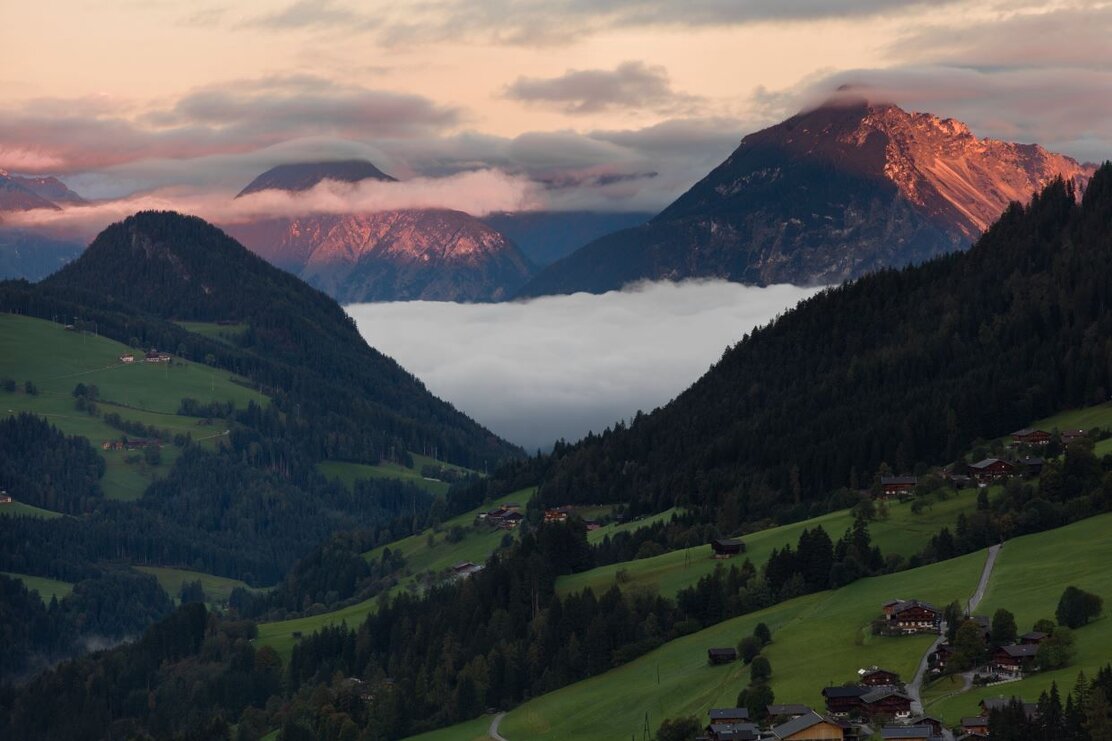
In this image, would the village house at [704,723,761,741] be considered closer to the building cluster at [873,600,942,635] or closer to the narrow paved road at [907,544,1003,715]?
the narrow paved road at [907,544,1003,715]

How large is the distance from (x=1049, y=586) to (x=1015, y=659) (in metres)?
23.2

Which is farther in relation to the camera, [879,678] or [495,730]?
[495,730]

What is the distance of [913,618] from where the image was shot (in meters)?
171

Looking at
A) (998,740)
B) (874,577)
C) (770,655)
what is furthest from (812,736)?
(874,577)

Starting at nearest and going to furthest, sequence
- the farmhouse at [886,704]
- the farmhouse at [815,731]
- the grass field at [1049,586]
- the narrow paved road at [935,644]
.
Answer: the farmhouse at [815,731] < the grass field at [1049,586] < the farmhouse at [886,704] < the narrow paved road at [935,644]

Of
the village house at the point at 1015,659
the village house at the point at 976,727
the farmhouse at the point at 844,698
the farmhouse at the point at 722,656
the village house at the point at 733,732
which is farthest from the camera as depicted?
the farmhouse at the point at 722,656

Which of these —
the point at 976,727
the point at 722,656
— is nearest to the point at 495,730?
the point at 722,656

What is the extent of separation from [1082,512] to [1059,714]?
6975 centimetres

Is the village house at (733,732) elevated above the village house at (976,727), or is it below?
below

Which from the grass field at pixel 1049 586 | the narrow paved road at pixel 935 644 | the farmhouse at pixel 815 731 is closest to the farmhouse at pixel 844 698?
the narrow paved road at pixel 935 644

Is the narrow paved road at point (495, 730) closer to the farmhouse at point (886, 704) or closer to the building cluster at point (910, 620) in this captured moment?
the building cluster at point (910, 620)

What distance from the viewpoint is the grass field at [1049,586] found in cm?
14650

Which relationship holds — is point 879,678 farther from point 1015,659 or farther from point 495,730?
point 495,730

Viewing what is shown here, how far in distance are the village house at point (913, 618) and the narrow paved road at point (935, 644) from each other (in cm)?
318
